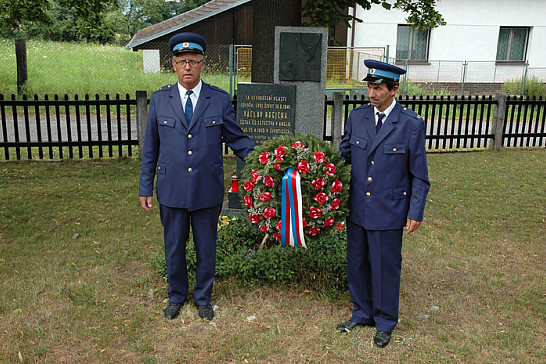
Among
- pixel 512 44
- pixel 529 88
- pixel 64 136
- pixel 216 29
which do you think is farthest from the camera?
pixel 512 44

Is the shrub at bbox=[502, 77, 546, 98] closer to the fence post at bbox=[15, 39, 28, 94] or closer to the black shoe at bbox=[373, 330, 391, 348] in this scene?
the fence post at bbox=[15, 39, 28, 94]

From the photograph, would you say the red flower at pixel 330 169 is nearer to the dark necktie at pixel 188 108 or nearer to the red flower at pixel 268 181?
the red flower at pixel 268 181

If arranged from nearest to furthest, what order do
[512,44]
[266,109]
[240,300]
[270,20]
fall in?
[240,300], [266,109], [270,20], [512,44]

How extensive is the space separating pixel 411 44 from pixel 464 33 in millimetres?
2343

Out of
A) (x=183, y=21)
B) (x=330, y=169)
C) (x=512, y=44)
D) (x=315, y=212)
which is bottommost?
(x=315, y=212)

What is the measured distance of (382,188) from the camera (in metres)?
3.97

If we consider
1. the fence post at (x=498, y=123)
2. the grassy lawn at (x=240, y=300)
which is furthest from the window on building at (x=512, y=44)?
the grassy lawn at (x=240, y=300)

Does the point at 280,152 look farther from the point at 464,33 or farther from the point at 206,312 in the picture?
the point at 464,33

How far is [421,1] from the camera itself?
34.7 feet

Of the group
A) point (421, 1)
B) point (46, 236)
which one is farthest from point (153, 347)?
Answer: point (421, 1)

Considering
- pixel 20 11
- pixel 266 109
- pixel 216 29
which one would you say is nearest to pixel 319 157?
pixel 266 109

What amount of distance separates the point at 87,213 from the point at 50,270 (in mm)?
1957

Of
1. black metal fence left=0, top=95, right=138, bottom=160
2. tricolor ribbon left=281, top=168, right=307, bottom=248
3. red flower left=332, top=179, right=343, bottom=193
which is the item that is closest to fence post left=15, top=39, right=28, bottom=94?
black metal fence left=0, top=95, right=138, bottom=160

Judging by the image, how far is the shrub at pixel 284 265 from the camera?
5078 mm
